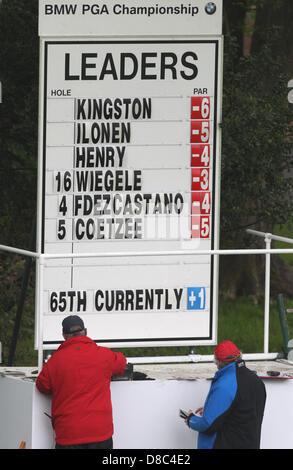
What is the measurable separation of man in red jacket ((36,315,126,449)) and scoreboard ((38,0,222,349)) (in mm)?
1504

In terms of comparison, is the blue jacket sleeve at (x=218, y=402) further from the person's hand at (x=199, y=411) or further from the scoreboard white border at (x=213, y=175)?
the scoreboard white border at (x=213, y=175)

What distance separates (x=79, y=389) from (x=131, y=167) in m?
2.85

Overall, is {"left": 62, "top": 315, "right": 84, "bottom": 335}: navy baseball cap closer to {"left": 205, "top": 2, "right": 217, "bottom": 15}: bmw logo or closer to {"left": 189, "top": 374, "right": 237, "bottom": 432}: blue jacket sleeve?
{"left": 189, "top": 374, "right": 237, "bottom": 432}: blue jacket sleeve

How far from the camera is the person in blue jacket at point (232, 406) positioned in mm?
9555

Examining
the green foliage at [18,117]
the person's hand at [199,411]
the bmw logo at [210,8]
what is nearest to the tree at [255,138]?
the green foliage at [18,117]

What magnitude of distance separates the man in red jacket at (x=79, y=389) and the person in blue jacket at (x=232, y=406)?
0.88m

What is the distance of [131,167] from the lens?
1166 cm

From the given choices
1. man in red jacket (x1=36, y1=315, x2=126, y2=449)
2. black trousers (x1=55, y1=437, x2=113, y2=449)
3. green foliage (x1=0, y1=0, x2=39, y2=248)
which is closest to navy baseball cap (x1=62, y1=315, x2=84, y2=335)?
man in red jacket (x1=36, y1=315, x2=126, y2=449)

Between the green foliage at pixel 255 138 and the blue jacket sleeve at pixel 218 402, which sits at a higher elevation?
the green foliage at pixel 255 138

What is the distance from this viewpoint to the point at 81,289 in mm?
11516

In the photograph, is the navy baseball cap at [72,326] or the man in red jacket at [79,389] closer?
the man in red jacket at [79,389]

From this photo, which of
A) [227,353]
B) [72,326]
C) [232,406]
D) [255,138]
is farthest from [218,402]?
[255,138]

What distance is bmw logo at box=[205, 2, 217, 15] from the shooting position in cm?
1181
